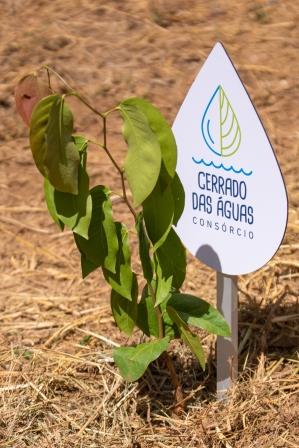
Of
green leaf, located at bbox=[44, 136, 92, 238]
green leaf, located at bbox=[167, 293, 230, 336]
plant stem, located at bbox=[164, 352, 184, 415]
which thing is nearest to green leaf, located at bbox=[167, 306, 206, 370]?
green leaf, located at bbox=[167, 293, 230, 336]

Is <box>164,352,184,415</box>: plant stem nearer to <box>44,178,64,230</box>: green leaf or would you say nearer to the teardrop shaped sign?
the teardrop shaped sign

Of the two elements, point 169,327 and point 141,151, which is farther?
point 169,327

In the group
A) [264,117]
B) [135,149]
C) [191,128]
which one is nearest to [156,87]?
[264,117]

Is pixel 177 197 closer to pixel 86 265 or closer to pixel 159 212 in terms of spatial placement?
pixel 159 212

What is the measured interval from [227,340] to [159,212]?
43 centimetres

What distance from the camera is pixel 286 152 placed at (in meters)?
3.31

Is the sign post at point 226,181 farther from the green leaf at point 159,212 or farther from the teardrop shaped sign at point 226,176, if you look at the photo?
the green leaf at point 159,212

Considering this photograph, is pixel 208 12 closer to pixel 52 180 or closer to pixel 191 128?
pixel 191 128

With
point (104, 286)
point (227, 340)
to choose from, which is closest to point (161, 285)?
point (227, 340)

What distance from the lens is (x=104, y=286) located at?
3.03m

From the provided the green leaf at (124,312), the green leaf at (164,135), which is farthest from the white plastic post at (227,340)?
the green leaf at (164,135)

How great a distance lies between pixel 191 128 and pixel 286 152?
3.58 feet

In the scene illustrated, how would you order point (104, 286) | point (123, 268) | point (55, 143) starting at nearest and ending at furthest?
point (55, 143) → point (123, 268) → point (104, 286)

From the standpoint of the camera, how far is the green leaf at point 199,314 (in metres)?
2.24
